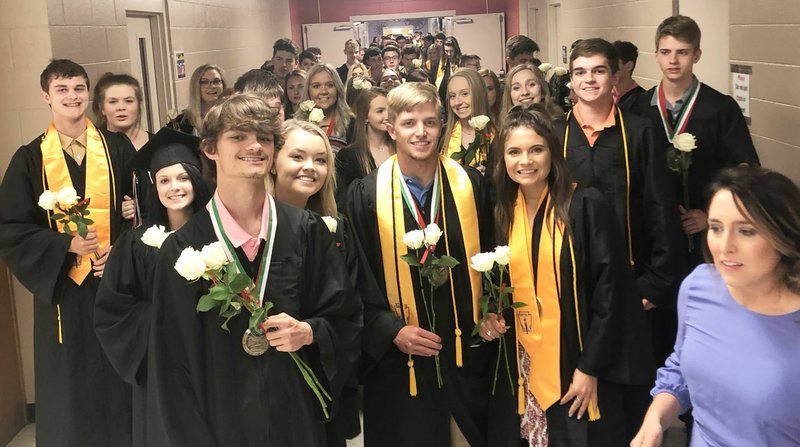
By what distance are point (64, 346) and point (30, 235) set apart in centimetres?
52

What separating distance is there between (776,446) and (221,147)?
1.74 metres

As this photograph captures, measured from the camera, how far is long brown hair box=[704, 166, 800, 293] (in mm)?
2035

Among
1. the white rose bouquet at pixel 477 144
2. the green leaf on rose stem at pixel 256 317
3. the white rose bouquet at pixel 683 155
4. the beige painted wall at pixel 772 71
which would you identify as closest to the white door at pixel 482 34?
the beige painted wall at pixel 772 71

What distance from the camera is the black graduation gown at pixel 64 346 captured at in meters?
3.92

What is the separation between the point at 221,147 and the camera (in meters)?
2.69

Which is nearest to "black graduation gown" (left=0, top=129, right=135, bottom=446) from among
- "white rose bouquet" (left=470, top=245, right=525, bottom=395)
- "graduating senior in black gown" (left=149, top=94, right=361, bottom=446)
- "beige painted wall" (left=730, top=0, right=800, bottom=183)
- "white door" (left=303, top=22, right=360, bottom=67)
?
"graduating senior in black gown" (left=149, top=94, right=361, bottom=446)

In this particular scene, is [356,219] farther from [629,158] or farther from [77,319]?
[77,319]

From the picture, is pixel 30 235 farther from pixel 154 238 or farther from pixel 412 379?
pixel 412 379

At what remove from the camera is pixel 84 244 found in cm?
383

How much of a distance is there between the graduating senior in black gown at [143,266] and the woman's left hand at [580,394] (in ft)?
4.66

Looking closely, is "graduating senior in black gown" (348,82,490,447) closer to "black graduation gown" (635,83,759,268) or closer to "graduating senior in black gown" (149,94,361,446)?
"graduating senior in black gown" (149,94,361,446)

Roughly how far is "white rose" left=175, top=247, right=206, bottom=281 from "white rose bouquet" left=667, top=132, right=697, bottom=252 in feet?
7.93

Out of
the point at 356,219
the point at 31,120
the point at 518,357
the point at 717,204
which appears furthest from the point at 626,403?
the point at 31,120

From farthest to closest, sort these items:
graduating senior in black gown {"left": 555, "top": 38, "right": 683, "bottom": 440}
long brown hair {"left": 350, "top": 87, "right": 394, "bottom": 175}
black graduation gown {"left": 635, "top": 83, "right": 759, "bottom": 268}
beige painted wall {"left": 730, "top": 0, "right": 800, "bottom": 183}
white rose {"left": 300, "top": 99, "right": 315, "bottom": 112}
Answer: white rose {"left": 300, "top": 99, "right": 315, "bottom": 112}
long brown hair {"left": 350, "top": 87, "right": 394, "bottom": 175}
beige painted wall {"left": 730, "top": 0, "right": 800, "bottom": 183}
black graduation gown {"left": 635, "top": 83, "right": 759, "bottom": 268}
graduating senior in black gown {"left": 555, "top": 38, "right": 683, "bottom": 440}
